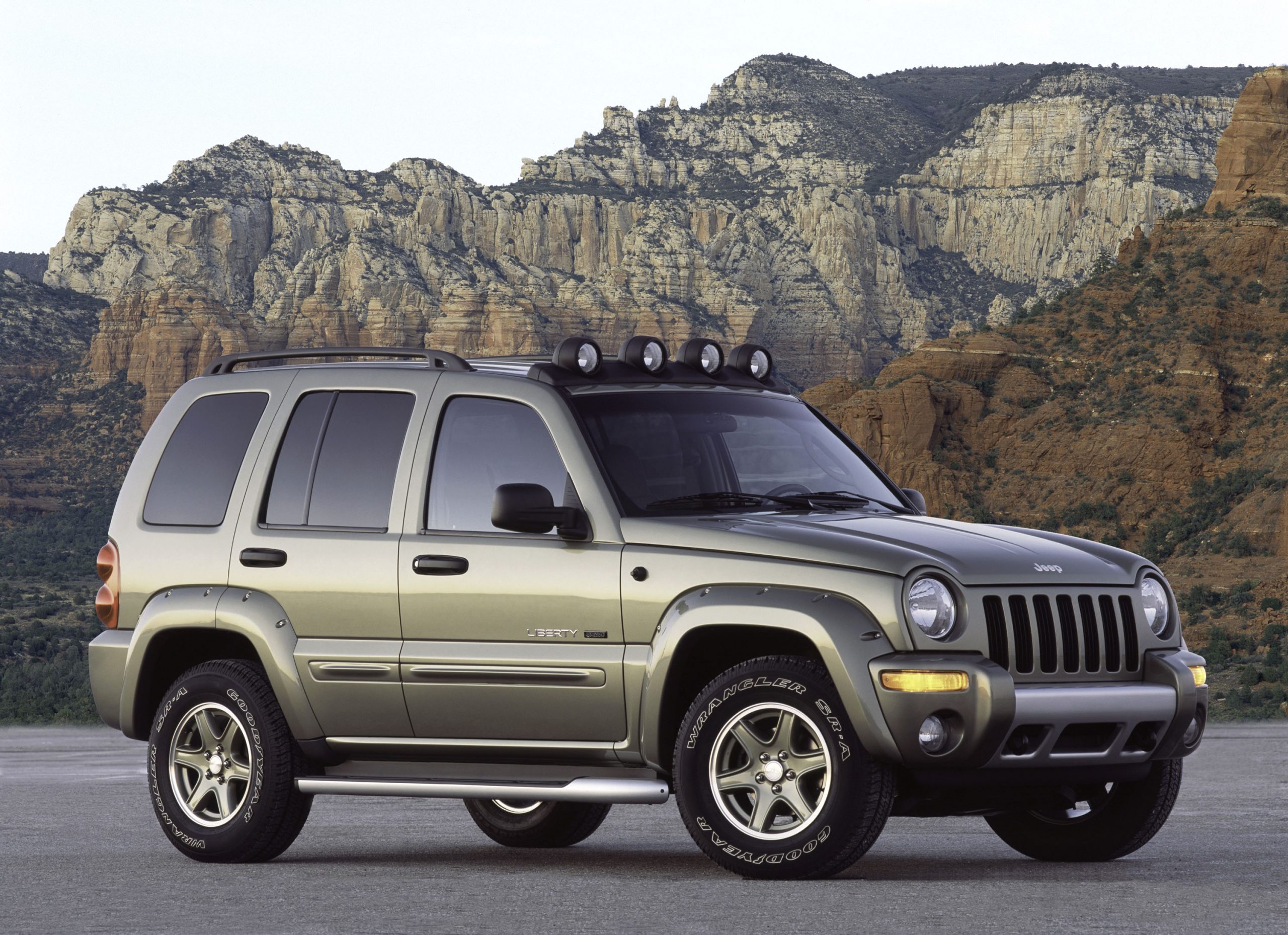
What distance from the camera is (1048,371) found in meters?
74.4

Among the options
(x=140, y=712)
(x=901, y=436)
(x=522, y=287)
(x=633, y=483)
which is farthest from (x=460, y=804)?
(x=522, y=287)

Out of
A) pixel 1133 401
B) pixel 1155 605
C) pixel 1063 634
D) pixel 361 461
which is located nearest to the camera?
pixel 1063 634

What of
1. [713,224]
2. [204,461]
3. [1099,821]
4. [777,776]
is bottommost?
[1099,821]

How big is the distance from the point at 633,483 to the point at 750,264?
140 meters

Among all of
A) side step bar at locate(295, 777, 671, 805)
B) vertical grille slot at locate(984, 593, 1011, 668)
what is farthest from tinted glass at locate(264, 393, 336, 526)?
vertical grille slot at locate(984, 593, 1011, 668)

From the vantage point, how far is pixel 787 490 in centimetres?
912

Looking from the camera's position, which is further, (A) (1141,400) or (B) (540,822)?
(A) (1141,400)

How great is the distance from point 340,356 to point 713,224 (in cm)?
14075

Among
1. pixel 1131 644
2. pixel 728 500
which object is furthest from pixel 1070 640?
pixel 728 500

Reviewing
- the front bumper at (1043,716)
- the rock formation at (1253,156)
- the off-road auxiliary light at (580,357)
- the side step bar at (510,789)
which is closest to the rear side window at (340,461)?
the off-road auxiliary light at (580,357)

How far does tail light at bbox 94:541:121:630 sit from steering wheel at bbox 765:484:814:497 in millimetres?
3471

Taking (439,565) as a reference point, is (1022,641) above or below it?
below

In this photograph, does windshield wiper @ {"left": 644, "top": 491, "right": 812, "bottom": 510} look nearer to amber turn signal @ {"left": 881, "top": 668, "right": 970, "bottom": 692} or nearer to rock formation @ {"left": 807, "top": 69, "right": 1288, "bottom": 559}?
amber turn signal @ {"left": 881, "top": 668, "right": 970, "bottom": 692}

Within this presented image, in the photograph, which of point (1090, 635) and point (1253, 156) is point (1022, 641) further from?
point (1253, 156)
